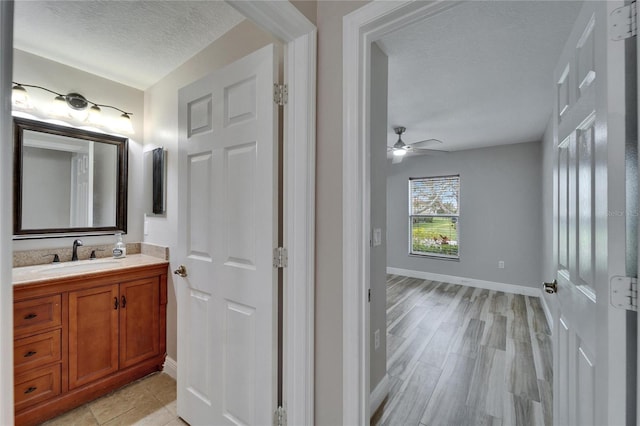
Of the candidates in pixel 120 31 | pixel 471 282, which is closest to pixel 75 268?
pixel 120 31

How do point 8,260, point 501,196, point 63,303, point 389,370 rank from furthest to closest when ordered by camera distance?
point 501,196 < point 389,370 < point 63,303 < point 8,260

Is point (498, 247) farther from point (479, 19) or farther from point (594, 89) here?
point (594, 89)

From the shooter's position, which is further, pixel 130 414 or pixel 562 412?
pixel 130 414

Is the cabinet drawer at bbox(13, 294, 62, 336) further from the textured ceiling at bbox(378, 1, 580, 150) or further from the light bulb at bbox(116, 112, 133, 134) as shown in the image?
the textured ceiling at bbox(378, 1, 580, 150)

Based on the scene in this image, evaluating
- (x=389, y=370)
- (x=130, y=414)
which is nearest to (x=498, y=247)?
(x=389, y=370)

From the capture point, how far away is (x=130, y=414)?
1824 mm

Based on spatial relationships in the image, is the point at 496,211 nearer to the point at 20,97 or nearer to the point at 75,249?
the point at 75,249

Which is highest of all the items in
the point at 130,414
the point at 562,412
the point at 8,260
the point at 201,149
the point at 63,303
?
the point at 201,149

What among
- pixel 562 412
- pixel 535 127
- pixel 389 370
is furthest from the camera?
pixel 535 127

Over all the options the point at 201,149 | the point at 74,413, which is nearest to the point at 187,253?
the point at 201,149

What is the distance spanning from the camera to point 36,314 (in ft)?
5.57

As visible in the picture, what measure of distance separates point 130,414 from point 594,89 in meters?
2.93

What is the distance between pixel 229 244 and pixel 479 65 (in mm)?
2228

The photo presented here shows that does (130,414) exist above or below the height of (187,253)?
below
